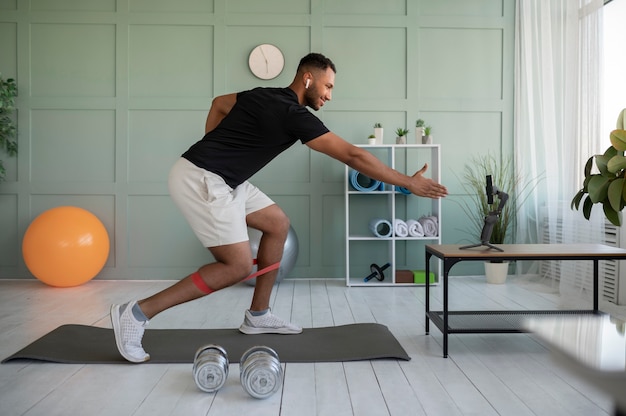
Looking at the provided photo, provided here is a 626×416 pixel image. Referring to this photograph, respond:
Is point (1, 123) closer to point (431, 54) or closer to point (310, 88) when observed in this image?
point (310, 88)

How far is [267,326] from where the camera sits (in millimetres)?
3010

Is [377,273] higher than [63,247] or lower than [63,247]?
lower

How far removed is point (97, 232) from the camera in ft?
15.0

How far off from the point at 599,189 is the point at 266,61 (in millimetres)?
2988

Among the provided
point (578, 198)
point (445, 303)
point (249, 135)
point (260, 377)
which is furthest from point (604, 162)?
point (260, 377)

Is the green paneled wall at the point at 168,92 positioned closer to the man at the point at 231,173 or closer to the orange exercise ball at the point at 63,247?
the orange exercise ball at the point at 63,247

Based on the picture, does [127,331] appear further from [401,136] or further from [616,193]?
[401,136]

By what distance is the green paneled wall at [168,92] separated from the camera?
501 centimetres

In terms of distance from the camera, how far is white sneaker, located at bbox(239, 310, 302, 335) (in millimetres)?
3002

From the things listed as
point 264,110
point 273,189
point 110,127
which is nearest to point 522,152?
point 273,189

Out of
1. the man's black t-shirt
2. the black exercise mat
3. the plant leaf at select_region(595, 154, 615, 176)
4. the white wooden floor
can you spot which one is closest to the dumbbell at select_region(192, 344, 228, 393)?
the white wooden floor

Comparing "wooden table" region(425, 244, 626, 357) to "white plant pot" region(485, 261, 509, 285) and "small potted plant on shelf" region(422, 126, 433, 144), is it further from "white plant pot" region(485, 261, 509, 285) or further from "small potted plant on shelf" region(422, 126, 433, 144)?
"small potted plant on shelf" region(422, 126, 433, 144)

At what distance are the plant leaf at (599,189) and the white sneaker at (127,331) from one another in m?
2.31

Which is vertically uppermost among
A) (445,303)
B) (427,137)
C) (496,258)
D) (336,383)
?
(427,137)
